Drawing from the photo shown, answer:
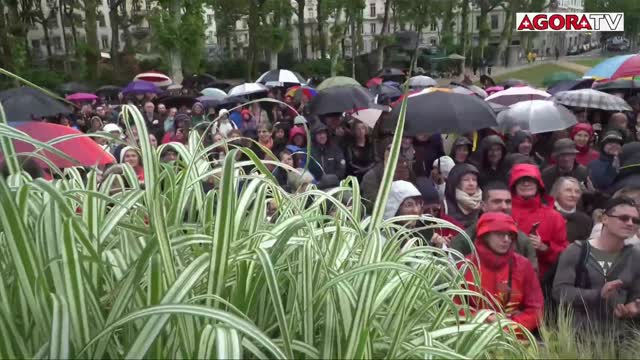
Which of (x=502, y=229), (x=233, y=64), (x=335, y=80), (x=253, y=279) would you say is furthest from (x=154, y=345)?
(x=233, y=64)

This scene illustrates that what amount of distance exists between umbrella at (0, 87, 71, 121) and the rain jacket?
268 inches

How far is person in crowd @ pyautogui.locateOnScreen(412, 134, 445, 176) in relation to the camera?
263 inches

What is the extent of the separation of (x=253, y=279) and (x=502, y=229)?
1.83 m

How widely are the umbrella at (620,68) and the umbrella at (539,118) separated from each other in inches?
98.7

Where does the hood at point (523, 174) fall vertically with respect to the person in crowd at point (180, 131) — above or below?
above

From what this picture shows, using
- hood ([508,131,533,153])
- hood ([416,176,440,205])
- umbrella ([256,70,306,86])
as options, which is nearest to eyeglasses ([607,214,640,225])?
hood ([416,176,440,205])

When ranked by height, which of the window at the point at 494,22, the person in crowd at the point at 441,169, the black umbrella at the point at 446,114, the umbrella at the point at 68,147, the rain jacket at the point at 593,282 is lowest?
the person in crowd at the point at 441,169

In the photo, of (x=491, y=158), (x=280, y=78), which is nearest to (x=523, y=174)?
(x=491, y=158)

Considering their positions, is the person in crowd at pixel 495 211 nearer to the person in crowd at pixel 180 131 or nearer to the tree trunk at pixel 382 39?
the person in crowd at pixel 180 131

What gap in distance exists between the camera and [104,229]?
1.75 m

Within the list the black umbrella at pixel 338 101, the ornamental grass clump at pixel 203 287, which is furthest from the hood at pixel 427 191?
the black umbrella at pixel 338 101

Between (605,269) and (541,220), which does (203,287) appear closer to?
(605,269)

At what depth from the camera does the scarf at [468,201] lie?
4508mm

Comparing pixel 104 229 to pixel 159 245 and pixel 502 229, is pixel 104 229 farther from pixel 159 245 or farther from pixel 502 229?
pixel 502 229
